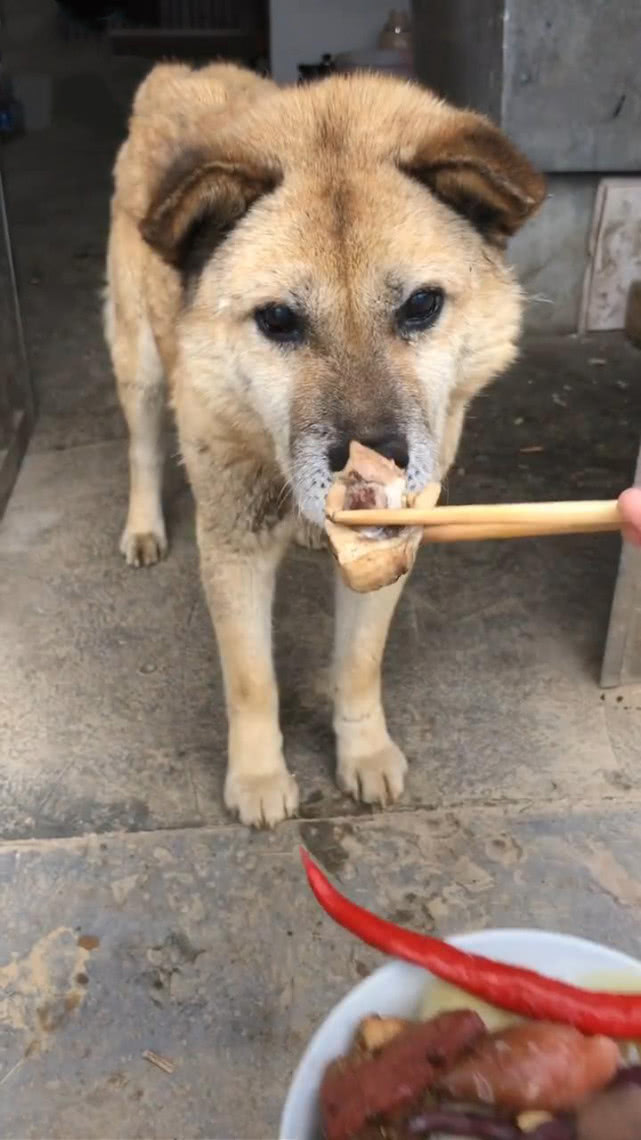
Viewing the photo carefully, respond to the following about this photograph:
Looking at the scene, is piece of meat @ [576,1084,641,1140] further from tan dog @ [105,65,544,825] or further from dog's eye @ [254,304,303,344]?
dog's eye @ [254,304,303,344]

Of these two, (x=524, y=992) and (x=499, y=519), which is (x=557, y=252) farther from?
(x=524, y=992)

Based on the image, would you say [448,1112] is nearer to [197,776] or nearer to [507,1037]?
[507,1037]

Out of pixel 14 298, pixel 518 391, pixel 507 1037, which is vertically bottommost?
pixel 518 391

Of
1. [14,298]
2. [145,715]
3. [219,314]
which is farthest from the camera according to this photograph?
[14,298]

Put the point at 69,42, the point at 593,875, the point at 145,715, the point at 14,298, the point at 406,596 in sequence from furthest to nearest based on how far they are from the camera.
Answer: the point at 69,42, the point at 14,298, the point at 406,596, the point at 145,715, the point at 593,875

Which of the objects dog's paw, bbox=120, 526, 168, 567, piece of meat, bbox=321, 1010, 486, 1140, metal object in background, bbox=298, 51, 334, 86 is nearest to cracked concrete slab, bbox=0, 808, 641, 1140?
piece of meat, bbox=321, 1010, 486, 1140

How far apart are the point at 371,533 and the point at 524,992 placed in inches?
25.9

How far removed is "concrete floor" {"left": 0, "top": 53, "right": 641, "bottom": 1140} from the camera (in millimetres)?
1938

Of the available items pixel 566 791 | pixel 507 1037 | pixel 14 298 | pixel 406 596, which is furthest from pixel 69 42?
pixel 507 1037

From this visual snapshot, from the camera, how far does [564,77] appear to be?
13.7 ft

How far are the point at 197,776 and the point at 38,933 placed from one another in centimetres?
57

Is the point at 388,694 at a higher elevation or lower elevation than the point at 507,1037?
lower

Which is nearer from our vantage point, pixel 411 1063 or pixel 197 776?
pixel 411 1063

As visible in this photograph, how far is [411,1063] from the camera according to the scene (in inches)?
49.4
